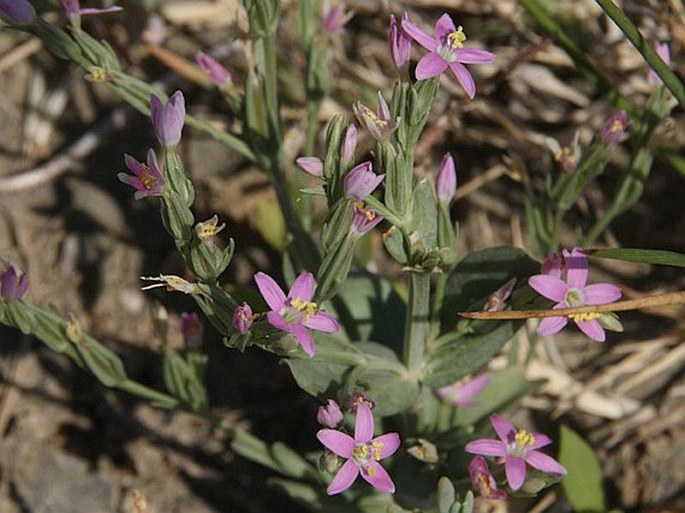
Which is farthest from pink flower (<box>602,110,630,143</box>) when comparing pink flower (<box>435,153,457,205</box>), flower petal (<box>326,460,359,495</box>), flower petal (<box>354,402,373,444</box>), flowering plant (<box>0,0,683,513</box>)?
flower petal (<box>326,460,359,495</box>)

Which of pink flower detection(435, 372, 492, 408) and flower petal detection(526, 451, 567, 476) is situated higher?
flower petal detection(526, 451, 567, 476)

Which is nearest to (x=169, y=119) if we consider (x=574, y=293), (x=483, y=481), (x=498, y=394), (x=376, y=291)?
(x=376, y=291)

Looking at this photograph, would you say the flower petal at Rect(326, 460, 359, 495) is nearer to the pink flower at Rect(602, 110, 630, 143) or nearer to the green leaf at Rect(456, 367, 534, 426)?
the green leaf at Rect(456, 367, 534, 426)

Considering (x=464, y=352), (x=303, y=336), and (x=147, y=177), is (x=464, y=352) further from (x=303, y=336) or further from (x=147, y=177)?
(x=147, y=177)

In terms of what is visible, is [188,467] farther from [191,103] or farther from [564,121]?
[564,121]

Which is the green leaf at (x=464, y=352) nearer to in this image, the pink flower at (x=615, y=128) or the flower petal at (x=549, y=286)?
the flower petal at (x=549, y=286)

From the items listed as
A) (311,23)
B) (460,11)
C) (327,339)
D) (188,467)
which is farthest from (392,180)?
(460,11)
